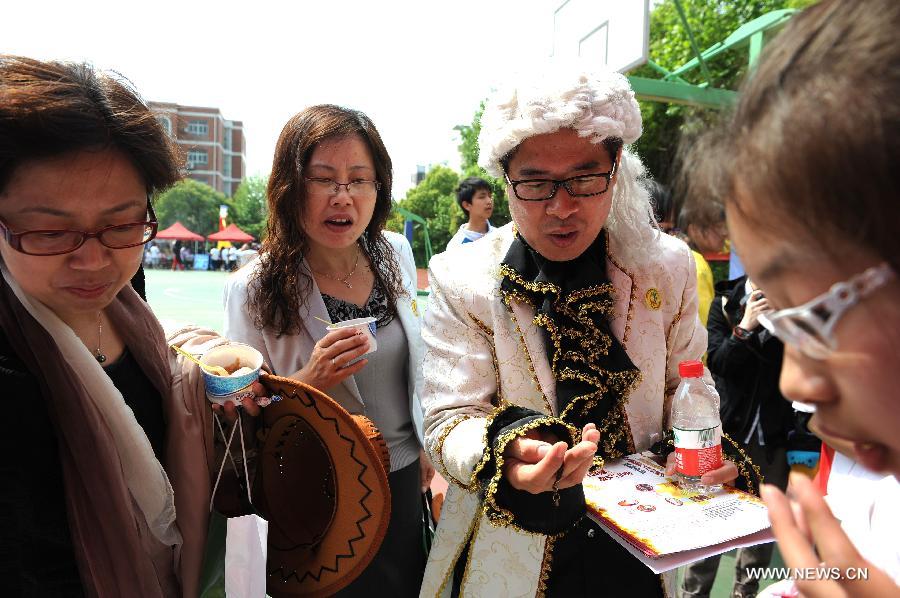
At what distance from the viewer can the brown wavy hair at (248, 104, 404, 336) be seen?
2.31 meters

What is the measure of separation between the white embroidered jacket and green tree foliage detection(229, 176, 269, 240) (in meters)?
63.7

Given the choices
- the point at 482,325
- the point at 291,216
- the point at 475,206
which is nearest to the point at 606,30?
the point at 475,206

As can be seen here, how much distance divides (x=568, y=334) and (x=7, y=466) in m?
1.31

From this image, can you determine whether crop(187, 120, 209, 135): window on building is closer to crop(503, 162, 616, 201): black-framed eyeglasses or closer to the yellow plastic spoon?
the yellow plastic spoon

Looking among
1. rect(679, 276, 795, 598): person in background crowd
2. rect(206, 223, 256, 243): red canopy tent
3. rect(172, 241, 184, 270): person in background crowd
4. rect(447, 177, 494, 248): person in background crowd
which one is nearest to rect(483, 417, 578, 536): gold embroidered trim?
rect(679, 276, 795, 598): person in background crowd

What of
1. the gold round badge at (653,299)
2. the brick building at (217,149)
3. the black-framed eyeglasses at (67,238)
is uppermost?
the brick building at (217,149)

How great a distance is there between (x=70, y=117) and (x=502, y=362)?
1.18 meters

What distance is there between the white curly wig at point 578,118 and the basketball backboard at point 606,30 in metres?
→ 5.82

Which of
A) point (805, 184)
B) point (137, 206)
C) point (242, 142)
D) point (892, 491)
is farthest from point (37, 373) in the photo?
point (242, 142)

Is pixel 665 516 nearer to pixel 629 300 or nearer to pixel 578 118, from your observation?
pixel 629 300

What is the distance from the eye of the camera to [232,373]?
1583mm

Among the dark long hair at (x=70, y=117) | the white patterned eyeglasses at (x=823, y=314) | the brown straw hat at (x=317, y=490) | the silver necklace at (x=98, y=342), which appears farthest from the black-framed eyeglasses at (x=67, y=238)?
the white patterned eyeglasses at (x=823, y=314)

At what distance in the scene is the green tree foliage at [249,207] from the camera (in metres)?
64.1

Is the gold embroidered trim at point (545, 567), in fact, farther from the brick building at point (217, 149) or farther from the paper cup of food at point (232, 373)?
the brick building at point (217, 149)
